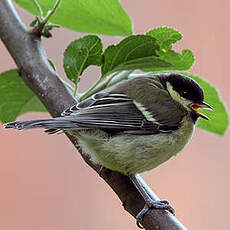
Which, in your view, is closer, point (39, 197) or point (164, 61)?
point (164, 61)

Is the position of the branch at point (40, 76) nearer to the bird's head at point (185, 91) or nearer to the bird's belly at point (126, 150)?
the bird's belly at point (126, 150)

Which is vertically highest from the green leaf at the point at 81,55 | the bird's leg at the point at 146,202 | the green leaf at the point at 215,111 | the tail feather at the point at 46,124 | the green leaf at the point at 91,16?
the green leaf at the point at 91,16

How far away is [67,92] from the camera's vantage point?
819 millimetres

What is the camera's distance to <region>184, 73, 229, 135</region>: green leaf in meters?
0.90

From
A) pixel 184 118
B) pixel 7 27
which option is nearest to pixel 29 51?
pixel 7 27

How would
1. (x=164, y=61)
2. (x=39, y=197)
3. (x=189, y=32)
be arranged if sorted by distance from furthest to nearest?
(x=189, y=32)
(x=39, y=197)
(x=164, y=61)

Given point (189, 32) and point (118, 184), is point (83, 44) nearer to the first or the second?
point (118, 184)

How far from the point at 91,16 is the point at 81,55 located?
2.5 inches

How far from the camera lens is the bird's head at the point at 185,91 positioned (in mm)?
988

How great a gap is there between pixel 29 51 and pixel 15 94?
9cm

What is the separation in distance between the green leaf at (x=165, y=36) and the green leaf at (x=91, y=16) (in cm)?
4

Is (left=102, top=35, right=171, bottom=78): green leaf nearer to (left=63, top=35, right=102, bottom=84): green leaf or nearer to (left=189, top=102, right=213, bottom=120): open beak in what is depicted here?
(left=63, top=35, right=102, bottom=84): green leaf


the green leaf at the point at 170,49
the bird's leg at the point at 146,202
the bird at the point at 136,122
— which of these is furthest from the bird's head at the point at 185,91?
the bird's leg at the point at 146,202

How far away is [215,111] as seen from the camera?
0.91 metres
